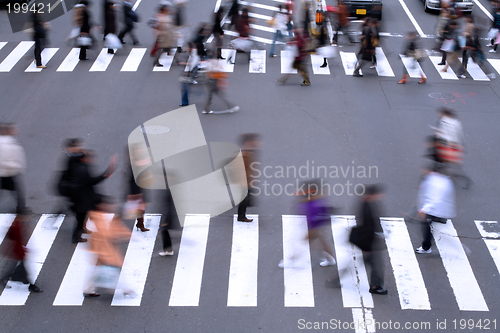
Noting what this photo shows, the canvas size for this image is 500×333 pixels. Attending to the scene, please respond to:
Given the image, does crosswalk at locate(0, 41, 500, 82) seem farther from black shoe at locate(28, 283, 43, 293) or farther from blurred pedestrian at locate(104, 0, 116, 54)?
black shoe at locate(28, 283, 43, 293)

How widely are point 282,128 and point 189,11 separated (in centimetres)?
1066

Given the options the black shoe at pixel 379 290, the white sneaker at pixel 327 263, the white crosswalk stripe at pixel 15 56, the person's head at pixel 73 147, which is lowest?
the white crosswalk stripe at pixel 15 56

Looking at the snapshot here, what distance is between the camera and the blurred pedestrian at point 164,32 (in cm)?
1598

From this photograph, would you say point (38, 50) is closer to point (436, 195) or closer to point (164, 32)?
point (164, 32)

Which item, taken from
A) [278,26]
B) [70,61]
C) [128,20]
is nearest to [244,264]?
[278,26]

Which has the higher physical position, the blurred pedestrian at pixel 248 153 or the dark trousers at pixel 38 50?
the blurred pedestrian at pixel 248 153

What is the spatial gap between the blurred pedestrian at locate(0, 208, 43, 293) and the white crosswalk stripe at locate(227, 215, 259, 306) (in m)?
3.06

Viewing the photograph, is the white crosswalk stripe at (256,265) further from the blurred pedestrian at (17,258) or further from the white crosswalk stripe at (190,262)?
the blurred pedestrian at (17,258)

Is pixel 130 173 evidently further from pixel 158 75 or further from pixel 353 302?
pixel 158 75

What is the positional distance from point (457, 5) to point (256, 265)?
16.3 meters

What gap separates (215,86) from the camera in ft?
43.5

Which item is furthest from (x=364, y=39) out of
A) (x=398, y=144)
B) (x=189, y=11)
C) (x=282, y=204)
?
(x=189, y=11)

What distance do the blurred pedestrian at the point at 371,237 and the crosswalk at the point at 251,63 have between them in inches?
373

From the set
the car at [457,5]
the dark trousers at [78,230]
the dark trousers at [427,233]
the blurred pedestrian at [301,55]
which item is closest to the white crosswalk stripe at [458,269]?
the dark trousers at [427,233]
